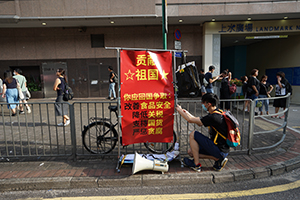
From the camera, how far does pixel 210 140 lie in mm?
3535

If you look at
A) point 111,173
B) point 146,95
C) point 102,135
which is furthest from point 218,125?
point 102,135

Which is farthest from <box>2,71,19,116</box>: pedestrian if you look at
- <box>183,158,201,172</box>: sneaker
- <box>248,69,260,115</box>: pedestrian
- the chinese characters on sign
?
the chinese characters on sign

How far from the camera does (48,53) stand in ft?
44.3

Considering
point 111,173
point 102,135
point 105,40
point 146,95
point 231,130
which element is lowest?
point 111,173

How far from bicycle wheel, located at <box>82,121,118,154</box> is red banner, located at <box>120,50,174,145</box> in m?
0.69

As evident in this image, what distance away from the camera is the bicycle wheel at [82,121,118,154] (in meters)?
4.23

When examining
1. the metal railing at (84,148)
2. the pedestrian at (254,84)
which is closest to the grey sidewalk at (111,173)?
the metal railing at (84,148)

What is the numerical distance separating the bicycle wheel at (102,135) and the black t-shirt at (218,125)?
196cm

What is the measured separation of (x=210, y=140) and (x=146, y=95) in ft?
4.58

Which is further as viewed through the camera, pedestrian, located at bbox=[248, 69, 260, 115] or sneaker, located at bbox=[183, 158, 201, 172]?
pedestrian, located at bbox=[248, 69, 260, 115]

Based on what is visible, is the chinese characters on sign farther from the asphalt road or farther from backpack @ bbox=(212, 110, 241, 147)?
the asphalt road

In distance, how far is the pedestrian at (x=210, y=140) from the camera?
3.35m

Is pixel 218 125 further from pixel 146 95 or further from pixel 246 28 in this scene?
pixel 246 28

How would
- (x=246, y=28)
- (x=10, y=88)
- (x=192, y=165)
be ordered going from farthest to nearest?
(x=246, y=28) → (x=10, y=88) → (x=192, y=165)
